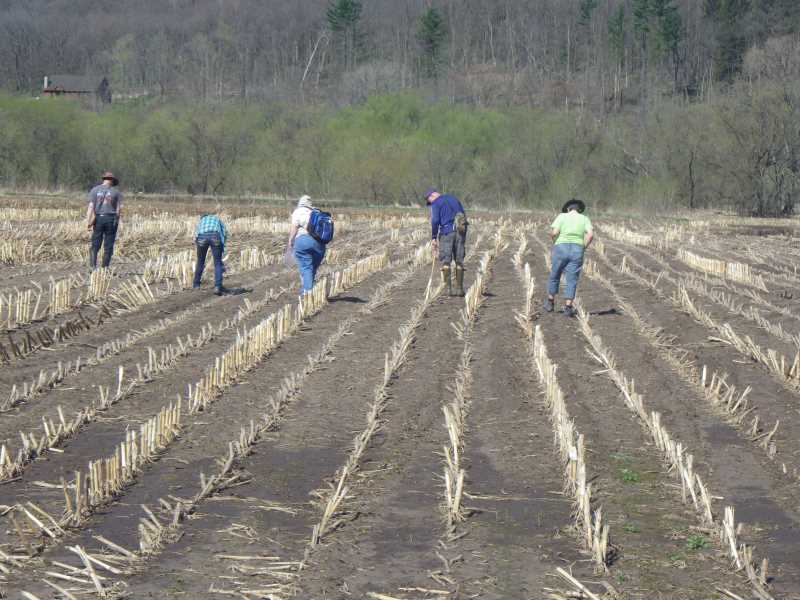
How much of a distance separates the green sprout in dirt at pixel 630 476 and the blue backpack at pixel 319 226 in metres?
7.34

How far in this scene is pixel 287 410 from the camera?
877 cm

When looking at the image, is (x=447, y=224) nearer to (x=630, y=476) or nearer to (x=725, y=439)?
(x=725, y=439)

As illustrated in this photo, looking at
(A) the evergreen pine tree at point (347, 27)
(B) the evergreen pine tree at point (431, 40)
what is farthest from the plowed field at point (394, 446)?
(A) the evergreen pine tree at point (347, 27)

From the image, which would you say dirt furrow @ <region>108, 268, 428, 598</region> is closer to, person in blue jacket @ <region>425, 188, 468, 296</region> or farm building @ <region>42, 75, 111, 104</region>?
person in blue jacket @ <region>425, 188, 468, 296</region>

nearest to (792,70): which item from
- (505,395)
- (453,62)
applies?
(505,395)

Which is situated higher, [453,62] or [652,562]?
[453,62]

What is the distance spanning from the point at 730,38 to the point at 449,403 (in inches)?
3830

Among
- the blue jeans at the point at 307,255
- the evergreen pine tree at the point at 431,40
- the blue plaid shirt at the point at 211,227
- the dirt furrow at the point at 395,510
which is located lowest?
the dirt furrow at the point at 395,510

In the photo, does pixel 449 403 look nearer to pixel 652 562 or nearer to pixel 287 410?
pixel 287 410

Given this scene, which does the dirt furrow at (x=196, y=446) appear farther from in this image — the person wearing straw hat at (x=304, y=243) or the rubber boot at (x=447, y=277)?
the rubber boot at (x=447, y=277)

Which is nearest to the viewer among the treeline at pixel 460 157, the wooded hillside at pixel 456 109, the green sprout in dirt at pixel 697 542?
the green sprout in dirt at pixel 697 542

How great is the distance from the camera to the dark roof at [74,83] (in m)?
124

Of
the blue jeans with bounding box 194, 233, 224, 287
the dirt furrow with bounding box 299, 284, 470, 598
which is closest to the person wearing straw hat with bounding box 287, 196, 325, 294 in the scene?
the blue jeans with bounding box 194, 233, 224, 287

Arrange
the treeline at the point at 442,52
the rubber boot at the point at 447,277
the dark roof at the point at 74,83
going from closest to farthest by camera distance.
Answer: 1. the rubber boot at the point at 447,277
2. the treeline at the point at 442,52
3. the dark roof at the point at 74,83
